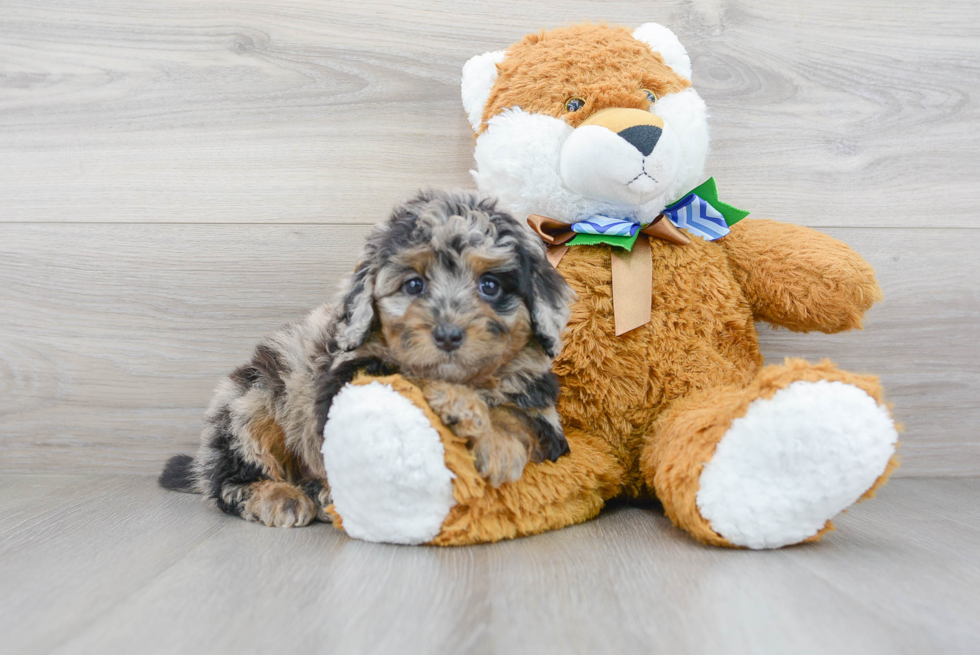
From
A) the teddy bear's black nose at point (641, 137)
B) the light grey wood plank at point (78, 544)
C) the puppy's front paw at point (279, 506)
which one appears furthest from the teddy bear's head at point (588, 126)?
the light grey wood plank at point (78, 544)

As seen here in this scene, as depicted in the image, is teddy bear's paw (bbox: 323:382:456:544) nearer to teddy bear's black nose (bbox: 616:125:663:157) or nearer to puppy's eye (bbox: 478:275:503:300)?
puppy's eye (bbox: 478:275:503:300)

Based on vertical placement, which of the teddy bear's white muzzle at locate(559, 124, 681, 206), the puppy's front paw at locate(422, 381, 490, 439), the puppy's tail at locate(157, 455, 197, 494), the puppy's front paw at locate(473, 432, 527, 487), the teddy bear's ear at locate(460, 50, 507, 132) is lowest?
the puppy's tail at locate(157, 455, 197, 494)

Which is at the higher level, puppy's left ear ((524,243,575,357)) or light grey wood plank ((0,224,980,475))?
puppy's left ear ((524,243,575,357))

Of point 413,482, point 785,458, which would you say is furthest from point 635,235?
point 413,482

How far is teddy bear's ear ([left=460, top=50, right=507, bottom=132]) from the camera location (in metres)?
1.79

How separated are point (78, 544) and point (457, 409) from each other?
0.89 m

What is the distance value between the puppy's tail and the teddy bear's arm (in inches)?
61.9

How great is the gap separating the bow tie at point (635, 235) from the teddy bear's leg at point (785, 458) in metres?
0.34

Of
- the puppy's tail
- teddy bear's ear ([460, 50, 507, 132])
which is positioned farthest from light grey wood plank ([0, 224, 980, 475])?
teddy bear's ear ([460, 50, 507, 132])

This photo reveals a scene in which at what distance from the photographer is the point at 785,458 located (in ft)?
4.28

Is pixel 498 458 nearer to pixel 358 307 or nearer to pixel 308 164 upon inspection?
pixel 358 307

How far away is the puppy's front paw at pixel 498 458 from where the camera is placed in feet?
4.51

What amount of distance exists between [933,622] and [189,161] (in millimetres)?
2129

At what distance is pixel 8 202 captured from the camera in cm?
214
